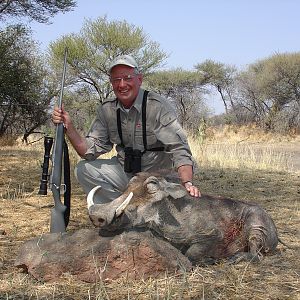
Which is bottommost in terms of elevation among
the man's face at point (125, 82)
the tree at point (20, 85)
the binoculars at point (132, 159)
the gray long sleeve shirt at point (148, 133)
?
the binoculars at point (132, 159)

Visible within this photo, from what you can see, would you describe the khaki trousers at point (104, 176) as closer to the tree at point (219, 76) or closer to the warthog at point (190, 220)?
the warthog at point (190, 220)

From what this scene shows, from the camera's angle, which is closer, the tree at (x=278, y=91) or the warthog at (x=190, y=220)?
the warthog at (x=190, y=220)

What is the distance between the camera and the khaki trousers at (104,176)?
13.2 ft

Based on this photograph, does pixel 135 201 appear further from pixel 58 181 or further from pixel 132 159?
pixel 132 159

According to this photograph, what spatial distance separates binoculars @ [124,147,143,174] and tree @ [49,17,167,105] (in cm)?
1917

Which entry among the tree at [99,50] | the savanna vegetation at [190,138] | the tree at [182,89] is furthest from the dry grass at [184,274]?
the tree at [182,89]

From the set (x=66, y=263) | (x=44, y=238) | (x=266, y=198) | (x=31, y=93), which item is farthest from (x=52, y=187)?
(x=31, y=93)

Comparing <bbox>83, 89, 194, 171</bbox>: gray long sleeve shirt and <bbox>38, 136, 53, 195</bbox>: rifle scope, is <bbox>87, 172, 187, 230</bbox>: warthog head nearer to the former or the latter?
<bbox>83, 89, 194, 171</bbox>: gray long sleeve shirt

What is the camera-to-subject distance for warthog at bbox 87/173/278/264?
292 cm

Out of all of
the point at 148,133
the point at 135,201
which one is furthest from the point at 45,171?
the point at 135,201

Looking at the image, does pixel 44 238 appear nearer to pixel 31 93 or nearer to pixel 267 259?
pixel 267 259

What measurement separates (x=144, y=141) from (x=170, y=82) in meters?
27.9

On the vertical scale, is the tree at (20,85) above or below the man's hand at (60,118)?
above

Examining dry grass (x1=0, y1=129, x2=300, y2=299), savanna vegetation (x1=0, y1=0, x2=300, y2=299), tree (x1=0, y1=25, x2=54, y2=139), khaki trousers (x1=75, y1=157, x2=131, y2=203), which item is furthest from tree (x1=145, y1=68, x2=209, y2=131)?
khaki trousers (x1=75, y1=157, x2=131, y2=203)
